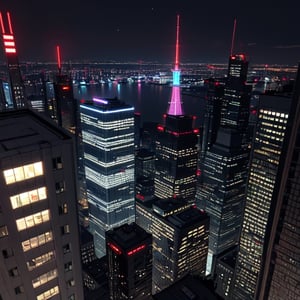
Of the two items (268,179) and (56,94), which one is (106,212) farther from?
(56,94)

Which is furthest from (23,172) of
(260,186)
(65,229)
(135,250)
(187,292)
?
(260,186)

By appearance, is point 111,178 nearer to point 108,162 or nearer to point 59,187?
point 108,162

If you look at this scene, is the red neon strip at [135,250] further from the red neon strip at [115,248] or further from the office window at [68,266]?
the office window at [68,266]

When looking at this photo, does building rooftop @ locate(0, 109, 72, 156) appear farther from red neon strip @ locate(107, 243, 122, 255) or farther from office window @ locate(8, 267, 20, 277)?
red neon strip @ locate(107, 243, 122, 255)

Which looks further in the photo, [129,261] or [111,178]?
[111,178]

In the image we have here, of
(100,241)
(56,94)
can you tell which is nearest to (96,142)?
(100,241)

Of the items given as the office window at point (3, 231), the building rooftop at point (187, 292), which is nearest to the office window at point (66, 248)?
the office window at point (3, 231)

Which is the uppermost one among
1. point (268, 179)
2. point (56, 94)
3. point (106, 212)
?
point (56, 94)
